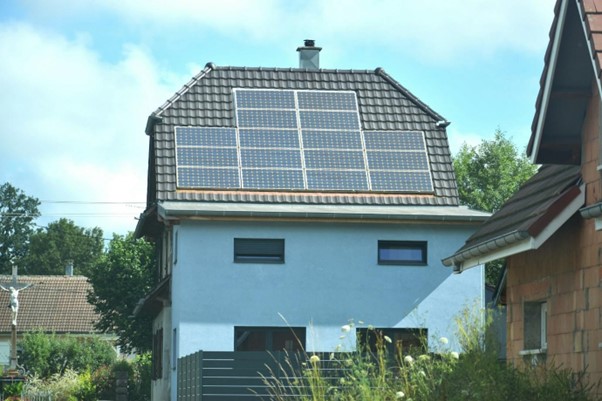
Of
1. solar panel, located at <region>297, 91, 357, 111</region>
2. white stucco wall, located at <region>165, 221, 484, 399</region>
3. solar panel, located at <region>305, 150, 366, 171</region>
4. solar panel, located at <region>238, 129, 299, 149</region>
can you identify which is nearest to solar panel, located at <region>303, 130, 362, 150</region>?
solar panel, located at <region>305, 150, 366, 171</region>

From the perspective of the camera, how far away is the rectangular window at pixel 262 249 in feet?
105

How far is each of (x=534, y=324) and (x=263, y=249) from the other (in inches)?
626

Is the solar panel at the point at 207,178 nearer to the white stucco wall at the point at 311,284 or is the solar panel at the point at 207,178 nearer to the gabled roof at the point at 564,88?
the white stucco wall at the point at 311,284

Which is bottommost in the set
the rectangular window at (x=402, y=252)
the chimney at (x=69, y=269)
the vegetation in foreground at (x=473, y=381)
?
the vegetation in foreground at (x=473, y=381)

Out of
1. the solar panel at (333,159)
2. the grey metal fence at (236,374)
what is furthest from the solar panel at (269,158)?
the grey metal fence at (236,374)

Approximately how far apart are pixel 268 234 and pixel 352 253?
6.99 ft

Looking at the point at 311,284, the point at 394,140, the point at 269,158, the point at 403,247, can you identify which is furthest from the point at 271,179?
the point at 394,140

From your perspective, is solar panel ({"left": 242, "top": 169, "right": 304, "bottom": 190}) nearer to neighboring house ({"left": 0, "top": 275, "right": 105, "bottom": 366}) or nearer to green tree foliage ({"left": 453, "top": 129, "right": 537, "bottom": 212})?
green tree foliage ({"left": 453, "top": 129, "right": 537, "bottom": 212})

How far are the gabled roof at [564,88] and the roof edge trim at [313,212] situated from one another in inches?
667

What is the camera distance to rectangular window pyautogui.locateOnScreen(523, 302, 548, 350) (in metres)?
16.7

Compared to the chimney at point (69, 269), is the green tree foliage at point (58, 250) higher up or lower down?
higher up

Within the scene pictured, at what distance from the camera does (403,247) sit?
3275cm

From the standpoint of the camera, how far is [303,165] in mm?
33969

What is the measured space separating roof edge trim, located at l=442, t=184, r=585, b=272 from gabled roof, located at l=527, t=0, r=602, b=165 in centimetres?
68
